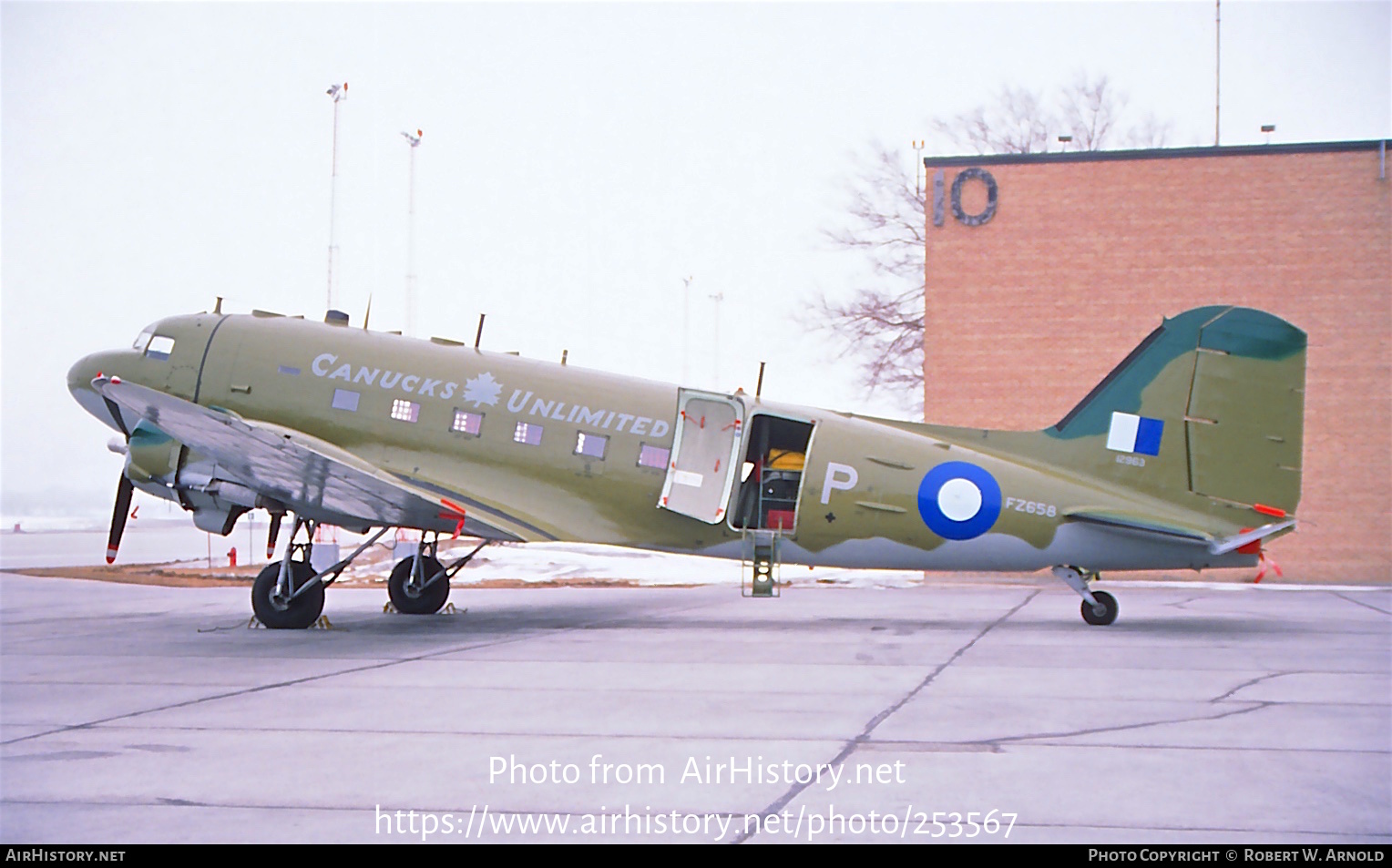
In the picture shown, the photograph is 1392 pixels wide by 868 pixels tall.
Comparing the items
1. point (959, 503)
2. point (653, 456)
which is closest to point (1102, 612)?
point (959, 503)

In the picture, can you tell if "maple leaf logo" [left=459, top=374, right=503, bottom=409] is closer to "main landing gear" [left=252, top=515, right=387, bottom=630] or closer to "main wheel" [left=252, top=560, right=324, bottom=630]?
"main landing gear" [left=252, top=515, right=387, bottom=630]

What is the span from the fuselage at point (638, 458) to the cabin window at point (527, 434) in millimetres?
28

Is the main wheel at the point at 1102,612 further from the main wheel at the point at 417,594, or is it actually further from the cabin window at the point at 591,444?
the main wheel at the point at 417,594

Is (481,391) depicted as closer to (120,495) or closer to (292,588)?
(292,588)

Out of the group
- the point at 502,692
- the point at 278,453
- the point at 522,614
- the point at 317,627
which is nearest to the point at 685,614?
the point at 522,614

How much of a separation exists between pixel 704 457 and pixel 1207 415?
743 cm

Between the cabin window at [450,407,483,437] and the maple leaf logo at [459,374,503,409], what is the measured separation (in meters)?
0.17

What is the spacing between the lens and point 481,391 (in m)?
17.7

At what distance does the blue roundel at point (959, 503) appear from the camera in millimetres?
16781

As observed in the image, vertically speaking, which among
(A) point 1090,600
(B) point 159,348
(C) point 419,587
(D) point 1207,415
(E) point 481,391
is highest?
(B) point 159,348

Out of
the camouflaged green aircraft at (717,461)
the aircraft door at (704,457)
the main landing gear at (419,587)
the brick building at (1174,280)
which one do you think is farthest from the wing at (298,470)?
the brick building at (1174,280)

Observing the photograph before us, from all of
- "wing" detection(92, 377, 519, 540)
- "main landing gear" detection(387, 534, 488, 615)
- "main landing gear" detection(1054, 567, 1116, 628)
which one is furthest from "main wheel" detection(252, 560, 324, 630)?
"main landing gear" detection(1054, 567, 1116, 628)

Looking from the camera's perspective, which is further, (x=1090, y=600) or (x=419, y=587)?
(x=419, y=587)

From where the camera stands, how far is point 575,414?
1761 cm
